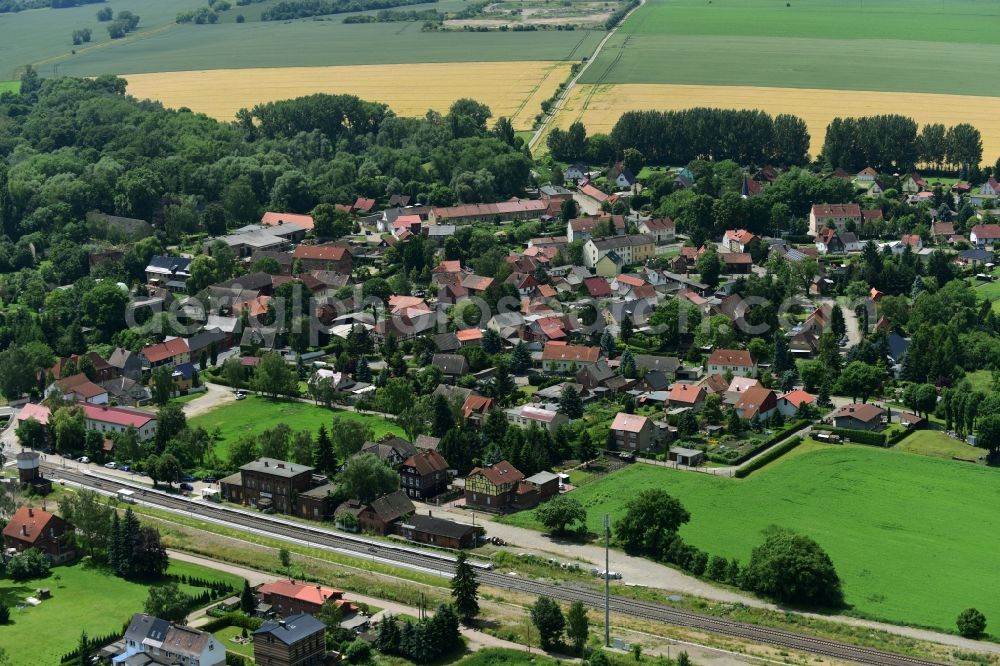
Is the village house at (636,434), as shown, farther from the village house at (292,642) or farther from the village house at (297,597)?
the village house at (292,642)

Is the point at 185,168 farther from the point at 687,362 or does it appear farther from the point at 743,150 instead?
the point at 687,362

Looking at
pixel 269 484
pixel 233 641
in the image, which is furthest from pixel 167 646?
pixel 269 484

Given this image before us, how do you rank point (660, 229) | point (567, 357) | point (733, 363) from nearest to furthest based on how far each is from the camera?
point (733, 363), point (567, 357), point (660, 229)

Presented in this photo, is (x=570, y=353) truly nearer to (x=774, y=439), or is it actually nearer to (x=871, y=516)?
(x=774, y=439)

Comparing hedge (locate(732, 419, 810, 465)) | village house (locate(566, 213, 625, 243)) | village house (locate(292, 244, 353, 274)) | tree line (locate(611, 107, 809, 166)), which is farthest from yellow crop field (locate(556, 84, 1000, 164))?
hedge (locate(732, 419, 810, 465))

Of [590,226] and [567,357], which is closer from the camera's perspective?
[567,357]

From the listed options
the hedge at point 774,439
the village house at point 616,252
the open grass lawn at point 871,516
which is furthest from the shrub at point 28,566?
the village house at point 616,252
